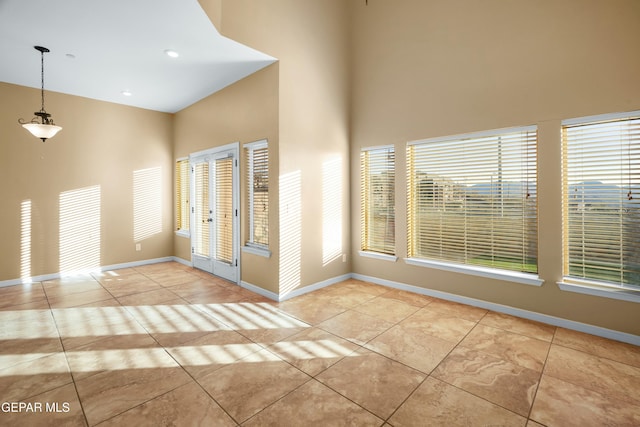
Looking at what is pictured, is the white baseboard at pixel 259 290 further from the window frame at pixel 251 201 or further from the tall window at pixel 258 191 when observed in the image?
the tall window at pixel 258 191

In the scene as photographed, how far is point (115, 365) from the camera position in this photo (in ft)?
8.14

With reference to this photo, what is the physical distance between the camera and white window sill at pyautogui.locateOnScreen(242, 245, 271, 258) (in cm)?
416

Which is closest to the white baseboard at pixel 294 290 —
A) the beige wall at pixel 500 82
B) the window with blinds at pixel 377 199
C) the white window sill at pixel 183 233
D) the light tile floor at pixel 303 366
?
the light tile floor at pixel 303 366

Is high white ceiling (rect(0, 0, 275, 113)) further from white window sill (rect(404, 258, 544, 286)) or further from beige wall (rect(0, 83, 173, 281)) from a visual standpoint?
white window sill (rect(404, 258, 544, 286))

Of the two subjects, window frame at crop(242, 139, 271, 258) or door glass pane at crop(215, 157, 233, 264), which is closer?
window frame at crop(242, 139, 271, 258)

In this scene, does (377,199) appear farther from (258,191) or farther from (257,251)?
(257,251)

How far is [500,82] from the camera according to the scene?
3.47 m

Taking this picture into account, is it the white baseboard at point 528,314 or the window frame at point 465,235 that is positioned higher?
the window frame at point 465,235

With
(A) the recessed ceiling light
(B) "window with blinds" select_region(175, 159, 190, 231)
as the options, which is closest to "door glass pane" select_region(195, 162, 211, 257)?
(B) "window with blinds" select_region(175, 159, 190, 231)

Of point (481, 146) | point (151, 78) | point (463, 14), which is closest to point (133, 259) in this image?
point (151, 78)

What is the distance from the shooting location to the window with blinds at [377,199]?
455 centimetres
